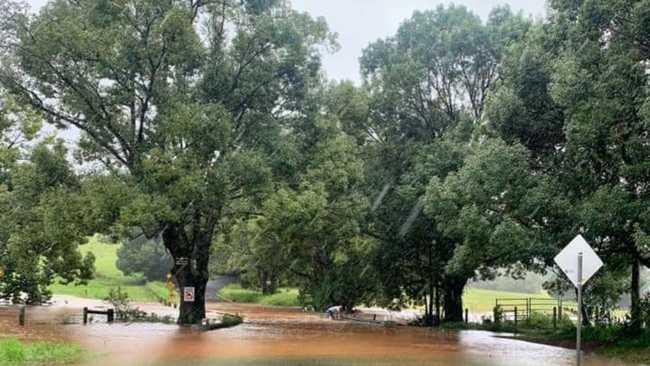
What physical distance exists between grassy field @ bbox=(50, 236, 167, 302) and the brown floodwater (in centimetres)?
2761

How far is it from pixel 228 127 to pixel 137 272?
60.9 metres

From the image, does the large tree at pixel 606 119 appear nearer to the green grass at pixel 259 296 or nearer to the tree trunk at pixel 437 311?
the tree trunk at pixel 437 311

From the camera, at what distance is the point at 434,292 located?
37438mm

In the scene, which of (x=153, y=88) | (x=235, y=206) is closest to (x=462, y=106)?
(x=235, y=206)

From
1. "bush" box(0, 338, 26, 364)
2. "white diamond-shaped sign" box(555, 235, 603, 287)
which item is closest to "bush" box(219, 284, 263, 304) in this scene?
"bush" box(0, 338, 26, 364)

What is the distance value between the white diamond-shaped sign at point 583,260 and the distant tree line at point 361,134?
526 cm

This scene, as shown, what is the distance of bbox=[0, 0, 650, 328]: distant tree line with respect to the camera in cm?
1888

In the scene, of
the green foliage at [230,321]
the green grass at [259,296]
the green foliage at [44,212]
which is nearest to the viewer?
the green foliage at [44,212]

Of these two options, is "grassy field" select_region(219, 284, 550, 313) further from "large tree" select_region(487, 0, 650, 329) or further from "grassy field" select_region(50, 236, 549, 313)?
"large tree" select_region(487, 0, 650, 329)

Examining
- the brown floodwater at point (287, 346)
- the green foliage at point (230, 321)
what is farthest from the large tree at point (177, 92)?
the brown floodwater at point (287, 346)

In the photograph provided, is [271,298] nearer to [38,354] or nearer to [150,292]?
[150,292]

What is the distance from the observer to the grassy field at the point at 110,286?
6344cm

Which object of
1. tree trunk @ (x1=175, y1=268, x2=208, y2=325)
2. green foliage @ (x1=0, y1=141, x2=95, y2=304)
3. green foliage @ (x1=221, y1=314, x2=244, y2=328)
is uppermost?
green foliage @ (x1=0, y1=141, x2=95, y2=304)

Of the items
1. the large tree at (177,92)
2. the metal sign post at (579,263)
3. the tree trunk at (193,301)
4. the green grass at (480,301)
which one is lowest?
the green grass at (480,301)
